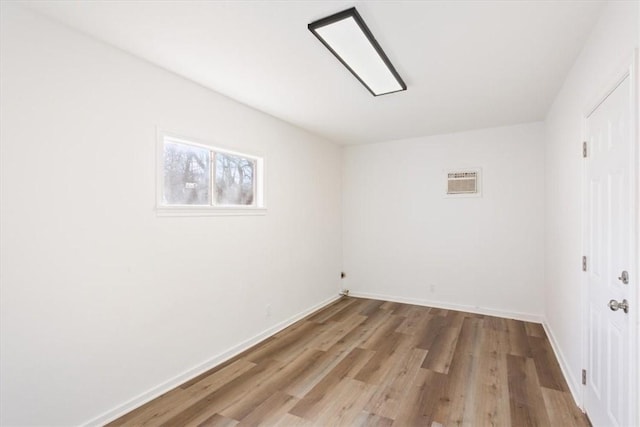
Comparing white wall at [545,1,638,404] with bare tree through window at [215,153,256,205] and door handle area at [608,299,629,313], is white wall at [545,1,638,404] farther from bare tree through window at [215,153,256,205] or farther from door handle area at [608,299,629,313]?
bare tree through window at [215,153,256,205]

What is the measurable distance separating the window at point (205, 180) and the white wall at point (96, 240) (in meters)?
0.10

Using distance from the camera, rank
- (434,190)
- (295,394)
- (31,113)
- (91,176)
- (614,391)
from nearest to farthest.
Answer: (614,391)
(31,113)
(91,176)
(295,394)
(434,190)

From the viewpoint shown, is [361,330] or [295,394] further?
[361,330]

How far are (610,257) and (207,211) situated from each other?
2940 mm

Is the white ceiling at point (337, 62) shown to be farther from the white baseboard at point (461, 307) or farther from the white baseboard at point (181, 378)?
the white baseboard at point (461, 307)

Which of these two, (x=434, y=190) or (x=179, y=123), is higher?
(x=179, y=123)

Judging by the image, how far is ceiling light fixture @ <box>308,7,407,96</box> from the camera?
183cm

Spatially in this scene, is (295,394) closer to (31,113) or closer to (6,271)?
(6,271)

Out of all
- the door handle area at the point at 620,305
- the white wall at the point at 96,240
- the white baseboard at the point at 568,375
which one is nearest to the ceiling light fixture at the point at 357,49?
the white wall at the point at 96,240

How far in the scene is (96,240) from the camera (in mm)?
2033

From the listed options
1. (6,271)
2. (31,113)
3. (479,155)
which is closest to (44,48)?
(31,113)

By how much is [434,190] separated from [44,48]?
4.44 meters

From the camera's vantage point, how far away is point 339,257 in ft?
17.2

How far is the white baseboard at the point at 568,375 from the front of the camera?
7.20 ft
